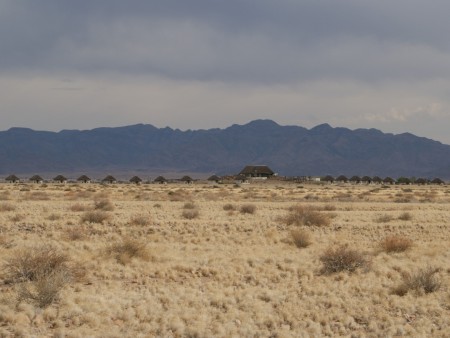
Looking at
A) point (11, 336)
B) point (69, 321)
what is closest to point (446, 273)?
point (69, 321)

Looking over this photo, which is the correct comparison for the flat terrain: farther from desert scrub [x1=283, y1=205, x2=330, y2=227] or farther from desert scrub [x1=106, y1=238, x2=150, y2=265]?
desert scrub [x1=283, y1=205, x2=330, y2=227]

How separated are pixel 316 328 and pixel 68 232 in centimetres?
1316

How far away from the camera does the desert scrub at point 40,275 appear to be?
1140 centimetres

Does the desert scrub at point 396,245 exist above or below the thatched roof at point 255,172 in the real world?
below

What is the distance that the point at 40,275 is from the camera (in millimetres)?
12797

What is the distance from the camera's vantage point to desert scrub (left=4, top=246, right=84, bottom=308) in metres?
11.4

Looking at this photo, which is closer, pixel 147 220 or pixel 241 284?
pixel 241 284

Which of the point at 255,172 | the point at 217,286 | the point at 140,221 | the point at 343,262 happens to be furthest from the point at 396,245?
the point at 255,172

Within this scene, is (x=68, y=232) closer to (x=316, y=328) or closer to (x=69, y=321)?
(x=69, y=321)

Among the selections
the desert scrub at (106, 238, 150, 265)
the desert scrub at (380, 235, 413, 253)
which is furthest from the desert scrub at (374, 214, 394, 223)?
the desert scrub at (106, 238, 150, 265)

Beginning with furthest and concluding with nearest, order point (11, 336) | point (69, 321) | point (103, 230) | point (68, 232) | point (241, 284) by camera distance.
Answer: point (103, 230) < point (68, 232) < point (241, 284) < point (69, 321) < point (11, 336)

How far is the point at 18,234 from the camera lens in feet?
70.7

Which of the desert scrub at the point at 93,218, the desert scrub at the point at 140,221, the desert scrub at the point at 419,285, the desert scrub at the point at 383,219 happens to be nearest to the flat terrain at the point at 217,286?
the desert scrub at the point at 419,285

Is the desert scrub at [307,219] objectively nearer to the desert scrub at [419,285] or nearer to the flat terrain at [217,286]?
the flat terrain at [217,286]
